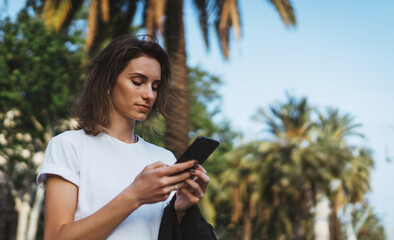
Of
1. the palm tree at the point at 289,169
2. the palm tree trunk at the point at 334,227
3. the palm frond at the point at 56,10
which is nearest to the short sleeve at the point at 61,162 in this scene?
the palm frond at the point at 56,10

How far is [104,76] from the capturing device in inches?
76.2

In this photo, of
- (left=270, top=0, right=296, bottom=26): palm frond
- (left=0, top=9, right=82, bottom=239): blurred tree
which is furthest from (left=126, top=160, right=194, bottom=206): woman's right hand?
(left=0, top=9, right=82, bottom=239): blurred tree

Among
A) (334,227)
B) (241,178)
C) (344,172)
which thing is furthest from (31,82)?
(334,227)

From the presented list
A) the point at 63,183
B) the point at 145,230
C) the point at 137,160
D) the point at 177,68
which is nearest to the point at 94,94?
the point at 137,160

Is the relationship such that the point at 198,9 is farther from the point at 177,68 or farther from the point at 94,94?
the point at 94,94

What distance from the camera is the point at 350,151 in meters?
22.5

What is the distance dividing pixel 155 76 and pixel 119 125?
0.26m

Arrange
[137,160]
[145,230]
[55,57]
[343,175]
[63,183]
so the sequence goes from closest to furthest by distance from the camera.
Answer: [63,183]
[145,230]
[137,160]
[55,57]
[343,175]

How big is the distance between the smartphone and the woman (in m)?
0.04

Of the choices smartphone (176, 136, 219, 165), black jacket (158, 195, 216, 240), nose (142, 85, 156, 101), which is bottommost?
black jacket (158, 195, 216, 240)

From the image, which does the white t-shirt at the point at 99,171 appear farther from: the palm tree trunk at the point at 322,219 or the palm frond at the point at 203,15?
the palm tree trunk at the point at 322,219

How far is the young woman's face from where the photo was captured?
1845mm

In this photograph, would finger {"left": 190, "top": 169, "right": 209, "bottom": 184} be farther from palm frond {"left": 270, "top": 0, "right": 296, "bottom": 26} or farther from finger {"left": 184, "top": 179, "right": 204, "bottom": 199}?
palm frond {"left": 270, "top": 0, "right": 296, "bottom": 26}

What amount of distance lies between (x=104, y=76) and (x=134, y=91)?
0.61 feet
